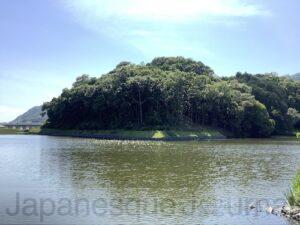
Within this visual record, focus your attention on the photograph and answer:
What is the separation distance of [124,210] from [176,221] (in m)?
4.02

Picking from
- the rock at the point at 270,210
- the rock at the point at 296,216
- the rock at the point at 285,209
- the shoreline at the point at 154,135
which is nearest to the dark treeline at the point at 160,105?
the shoreline at the point at 154,135

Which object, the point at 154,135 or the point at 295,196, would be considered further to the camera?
the point at 154,135

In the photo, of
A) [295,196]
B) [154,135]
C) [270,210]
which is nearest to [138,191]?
[270,210]

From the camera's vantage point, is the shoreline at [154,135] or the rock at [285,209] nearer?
the rock at [285,209]

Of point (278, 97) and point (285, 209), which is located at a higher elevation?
point (278, 97)

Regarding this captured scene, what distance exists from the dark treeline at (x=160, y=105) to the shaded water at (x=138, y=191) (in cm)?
7733

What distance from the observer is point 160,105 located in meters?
137

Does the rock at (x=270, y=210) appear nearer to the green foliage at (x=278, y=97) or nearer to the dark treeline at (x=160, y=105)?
the dark treeline at (x=160, y=105)

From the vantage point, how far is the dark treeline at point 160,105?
443 ft

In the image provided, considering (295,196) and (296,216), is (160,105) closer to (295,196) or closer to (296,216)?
(295,196)

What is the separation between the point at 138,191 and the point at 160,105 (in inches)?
4052

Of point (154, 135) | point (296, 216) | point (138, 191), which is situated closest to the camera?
Result: point (296, 216)

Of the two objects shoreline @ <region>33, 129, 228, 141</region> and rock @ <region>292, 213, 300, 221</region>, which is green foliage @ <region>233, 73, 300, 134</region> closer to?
shoreline @ <region>33, 129, 228, 141</region>

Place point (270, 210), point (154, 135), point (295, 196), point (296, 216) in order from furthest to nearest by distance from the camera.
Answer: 1. point (154, 135)
2. point (270, 210)
3. point (295, 196)
4. point (296, 216)
